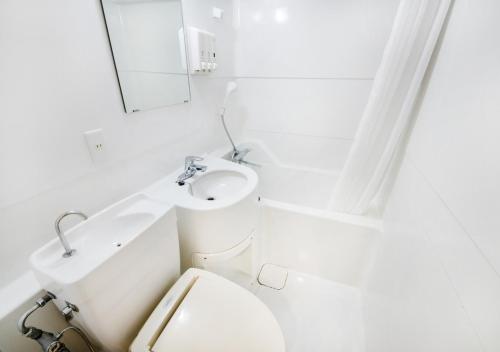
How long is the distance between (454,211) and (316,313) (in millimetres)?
1091

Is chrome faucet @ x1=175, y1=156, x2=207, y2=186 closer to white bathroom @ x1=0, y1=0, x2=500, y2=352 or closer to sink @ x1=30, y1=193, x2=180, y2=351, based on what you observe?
white bathroom @ x1=0, y1=0, x2=500, y2=352

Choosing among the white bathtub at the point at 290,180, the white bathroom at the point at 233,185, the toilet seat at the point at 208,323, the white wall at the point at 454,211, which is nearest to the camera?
the white wall at the point at 454,211

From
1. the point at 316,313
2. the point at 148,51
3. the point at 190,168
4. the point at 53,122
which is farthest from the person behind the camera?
the point at 316,313

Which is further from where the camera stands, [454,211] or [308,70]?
[308,70]

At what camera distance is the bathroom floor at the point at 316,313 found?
3.92ft

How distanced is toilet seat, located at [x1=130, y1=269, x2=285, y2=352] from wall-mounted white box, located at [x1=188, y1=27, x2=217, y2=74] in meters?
1.15

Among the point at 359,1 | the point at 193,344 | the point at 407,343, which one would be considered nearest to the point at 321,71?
the point at 359,1

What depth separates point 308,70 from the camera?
1.59 m

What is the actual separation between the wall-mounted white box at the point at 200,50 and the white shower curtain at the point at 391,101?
38.2 inches

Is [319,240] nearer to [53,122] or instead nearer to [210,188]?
[210,188]

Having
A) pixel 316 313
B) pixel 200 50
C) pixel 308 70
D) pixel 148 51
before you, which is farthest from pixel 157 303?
pixel 308 70

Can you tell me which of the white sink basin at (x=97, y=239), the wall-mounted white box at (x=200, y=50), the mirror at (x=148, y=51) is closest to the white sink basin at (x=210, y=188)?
the white sink basin at (x=97, y=239)

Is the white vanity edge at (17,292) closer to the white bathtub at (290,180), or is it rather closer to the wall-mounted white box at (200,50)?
the wall-mounted white box at (200,50)

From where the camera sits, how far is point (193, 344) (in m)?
0.71
